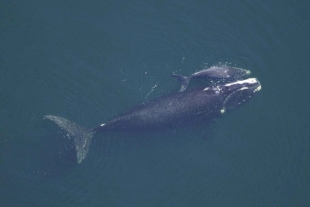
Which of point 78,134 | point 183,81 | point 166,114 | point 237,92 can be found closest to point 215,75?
point 237,92

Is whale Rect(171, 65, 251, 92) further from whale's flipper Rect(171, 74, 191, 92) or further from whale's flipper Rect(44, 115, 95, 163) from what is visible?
whale's flipper Rect(44, 115, 95, 163)

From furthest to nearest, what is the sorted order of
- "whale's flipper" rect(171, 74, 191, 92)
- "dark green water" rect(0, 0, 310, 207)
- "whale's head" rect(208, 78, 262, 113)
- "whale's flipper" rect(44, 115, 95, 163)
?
"whale's flipper" rect(171, 74, 191, 92)
"whale's head" rect(208, 78, 262, 113)
"dark green water" rect(0, 0, 310, 207)
"whale's flipper" rect(44, 115, 95, 163)

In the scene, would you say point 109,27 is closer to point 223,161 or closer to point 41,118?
point 41,118

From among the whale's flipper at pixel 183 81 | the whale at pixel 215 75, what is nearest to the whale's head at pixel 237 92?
the whale at pixel 215 75

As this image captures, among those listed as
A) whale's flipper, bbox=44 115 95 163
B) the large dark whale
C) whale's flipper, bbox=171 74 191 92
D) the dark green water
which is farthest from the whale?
whale's flipper, bbox=44 115 95 163

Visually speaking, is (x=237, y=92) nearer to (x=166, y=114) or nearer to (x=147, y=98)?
(x=166, y=114)

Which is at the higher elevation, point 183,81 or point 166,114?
point 183,81

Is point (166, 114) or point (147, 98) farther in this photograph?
point (147, 98)
